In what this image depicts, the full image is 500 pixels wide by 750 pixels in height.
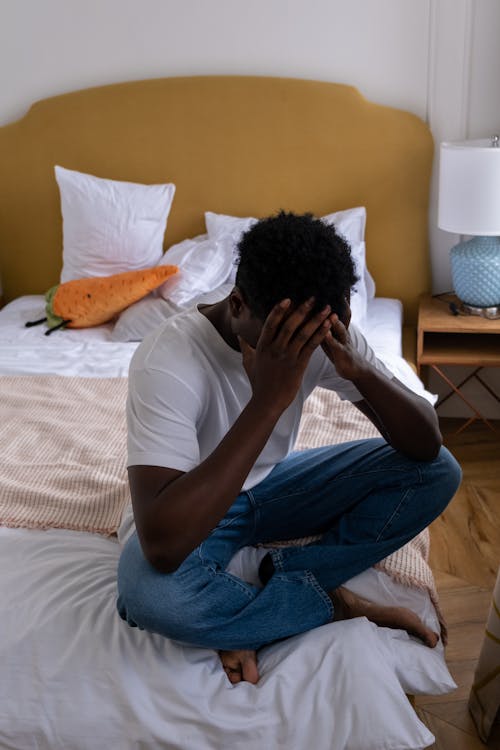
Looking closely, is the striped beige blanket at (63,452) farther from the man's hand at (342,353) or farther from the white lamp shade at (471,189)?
the white lamp shade at (471,189)

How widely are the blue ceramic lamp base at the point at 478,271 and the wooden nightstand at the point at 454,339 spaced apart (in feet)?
0.23

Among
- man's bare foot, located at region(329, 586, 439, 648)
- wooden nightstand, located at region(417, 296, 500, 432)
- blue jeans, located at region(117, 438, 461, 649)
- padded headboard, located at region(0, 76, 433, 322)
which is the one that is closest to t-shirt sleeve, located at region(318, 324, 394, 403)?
blue jeans, located at region(117, 438, 461, 649)

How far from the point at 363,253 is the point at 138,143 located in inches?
37.0

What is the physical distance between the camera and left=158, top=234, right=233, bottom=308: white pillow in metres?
2.75

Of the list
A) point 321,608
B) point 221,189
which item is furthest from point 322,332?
point 221,189

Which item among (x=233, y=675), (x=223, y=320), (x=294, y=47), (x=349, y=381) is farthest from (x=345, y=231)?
(x=233, y=675)

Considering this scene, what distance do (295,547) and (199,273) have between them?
1.43m

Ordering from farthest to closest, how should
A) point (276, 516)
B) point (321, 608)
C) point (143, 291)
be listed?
1. point (143, 291)
2. point (276, 516)
3. point (321, 608)

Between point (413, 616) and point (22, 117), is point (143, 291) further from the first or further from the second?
point (413, 616)

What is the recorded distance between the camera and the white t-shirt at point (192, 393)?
130 cm

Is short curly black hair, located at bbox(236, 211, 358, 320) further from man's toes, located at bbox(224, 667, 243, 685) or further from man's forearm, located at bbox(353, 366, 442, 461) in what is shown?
man's toes, located at bbox(224, 667, 243, 685)

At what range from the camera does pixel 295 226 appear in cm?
129

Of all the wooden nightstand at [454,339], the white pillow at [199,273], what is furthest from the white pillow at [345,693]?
the white pillow at [199,273]

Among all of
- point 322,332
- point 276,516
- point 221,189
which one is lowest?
point 276,516
